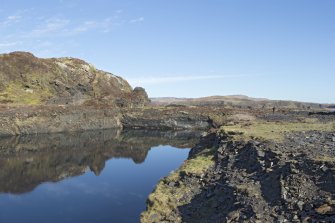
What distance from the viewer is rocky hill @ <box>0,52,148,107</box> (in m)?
115

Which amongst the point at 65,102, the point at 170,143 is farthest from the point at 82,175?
the point at 65,102

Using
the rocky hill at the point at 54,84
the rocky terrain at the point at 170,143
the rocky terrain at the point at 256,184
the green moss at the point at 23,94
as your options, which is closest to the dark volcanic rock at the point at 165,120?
the rocky terrain at the point at 170,143

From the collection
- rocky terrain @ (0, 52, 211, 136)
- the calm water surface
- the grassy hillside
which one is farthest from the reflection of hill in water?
the grassy hillside

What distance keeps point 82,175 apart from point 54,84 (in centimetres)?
7626

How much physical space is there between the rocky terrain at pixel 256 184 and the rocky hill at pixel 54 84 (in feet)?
281

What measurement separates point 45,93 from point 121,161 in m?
65.1

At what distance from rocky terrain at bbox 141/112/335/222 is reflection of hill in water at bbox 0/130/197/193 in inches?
823

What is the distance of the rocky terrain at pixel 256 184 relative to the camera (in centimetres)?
2253

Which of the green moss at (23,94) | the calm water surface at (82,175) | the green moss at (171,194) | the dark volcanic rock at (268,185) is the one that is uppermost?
the green moss at (23,94)

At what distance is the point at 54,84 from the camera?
122m

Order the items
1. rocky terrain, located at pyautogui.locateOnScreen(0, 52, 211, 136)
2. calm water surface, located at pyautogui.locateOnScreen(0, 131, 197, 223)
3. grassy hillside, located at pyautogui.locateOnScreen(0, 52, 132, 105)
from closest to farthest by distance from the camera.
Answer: calm water surface, located at pyautogui.locateOnScreen(0, 131, 197, 223) → rocky terrain, located at pyautogui.locateOnScreen(0, 52, 211, 136) → grassy hillside, located at pyautogui.locateOnScreen(0, 52, 132, 105)

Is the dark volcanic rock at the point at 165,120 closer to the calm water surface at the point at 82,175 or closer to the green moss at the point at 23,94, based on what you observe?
the calm water surface at the point at 82,175

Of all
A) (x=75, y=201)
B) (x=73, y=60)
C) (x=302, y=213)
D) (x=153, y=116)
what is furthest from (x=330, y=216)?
(x=73, y=60)

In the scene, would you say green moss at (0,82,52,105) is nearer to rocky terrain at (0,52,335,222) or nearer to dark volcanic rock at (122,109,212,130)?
rocky terrain at (0,52,335,222)
